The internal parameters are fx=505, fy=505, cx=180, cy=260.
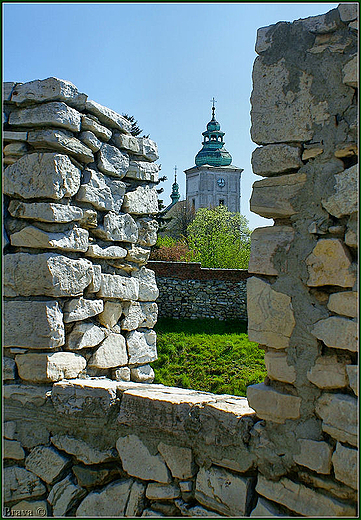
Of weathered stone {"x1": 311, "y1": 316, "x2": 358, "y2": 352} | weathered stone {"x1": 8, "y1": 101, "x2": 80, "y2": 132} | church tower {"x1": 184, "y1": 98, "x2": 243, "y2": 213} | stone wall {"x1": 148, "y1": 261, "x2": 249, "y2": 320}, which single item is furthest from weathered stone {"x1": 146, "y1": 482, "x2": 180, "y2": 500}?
church tower {"x1": 184, "y1": 98, "x2": 243, "y2": 213}

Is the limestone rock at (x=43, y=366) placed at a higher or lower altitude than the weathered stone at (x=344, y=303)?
lower

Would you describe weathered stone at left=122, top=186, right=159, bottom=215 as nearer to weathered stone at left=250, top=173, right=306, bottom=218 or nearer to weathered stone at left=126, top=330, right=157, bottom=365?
weathered stone at left=126, top=330, right=157, bottom=365

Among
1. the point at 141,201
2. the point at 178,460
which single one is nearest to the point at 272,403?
the point at 178,460

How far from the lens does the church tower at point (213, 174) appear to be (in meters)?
46.0

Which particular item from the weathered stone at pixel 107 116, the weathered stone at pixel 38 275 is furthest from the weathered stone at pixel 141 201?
the weathered stone at pixel 38 275

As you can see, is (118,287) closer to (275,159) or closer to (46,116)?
(46,116)

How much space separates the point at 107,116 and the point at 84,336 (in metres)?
1.54

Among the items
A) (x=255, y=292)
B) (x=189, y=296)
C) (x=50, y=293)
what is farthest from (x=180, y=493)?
(x=189, y=296)

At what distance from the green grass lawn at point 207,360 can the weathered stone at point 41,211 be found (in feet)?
14.5

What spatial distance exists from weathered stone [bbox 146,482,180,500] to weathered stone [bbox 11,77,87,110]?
2346 mm

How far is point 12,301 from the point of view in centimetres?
309

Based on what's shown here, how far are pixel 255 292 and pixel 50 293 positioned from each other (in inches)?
51.9

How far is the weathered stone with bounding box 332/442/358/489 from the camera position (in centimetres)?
196

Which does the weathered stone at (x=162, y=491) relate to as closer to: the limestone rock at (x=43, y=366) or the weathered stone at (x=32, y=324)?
the limestone rock at (x=43, y=366)
